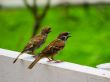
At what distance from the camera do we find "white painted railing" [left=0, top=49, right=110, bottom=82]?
4746 millimetres

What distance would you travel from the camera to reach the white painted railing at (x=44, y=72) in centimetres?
475

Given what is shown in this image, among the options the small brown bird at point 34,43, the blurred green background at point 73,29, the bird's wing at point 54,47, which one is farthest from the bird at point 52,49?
the blurred green background at point 73,29

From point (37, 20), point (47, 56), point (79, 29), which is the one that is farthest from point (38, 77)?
point (79, 29)

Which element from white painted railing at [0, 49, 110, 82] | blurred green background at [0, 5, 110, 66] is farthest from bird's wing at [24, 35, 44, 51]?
blurred green background at [0, 5, 110, 66]

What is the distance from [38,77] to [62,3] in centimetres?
996

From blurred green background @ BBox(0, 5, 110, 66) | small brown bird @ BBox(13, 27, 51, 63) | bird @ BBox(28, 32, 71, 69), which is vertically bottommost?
blurred green background @ BBox(0, 5, 110, 66)

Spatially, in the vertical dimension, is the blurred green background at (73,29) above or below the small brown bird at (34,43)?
below

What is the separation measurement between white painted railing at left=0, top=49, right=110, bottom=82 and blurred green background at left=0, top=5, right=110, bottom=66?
246 inches

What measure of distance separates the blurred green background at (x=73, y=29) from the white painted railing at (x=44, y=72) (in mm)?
6237

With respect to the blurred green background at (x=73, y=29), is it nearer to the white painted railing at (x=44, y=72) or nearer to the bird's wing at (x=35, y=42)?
the bird's wing at (x=35, y=42)

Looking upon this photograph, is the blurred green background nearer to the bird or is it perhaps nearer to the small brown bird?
the small brown bird

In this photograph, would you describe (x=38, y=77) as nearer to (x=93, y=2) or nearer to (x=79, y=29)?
(x=79, y=29)

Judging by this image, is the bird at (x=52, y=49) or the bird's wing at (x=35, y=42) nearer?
the bird at (x=52, y=49)

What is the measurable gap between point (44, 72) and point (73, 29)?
30.2 feet
